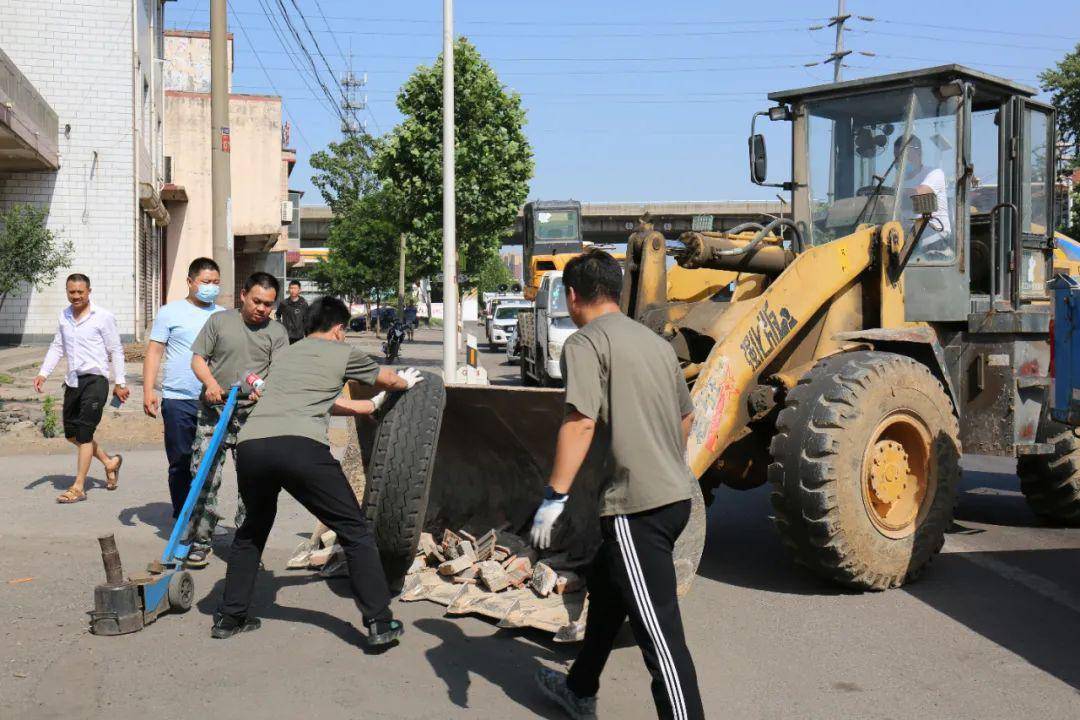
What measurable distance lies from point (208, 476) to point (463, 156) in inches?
799

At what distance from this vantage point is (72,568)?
284 inches

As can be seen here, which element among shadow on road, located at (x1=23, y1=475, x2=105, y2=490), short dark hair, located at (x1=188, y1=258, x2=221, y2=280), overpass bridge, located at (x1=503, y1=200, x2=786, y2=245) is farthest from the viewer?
overpass bridge, located at (x1=503, y1=200, x2=786, y2=245)

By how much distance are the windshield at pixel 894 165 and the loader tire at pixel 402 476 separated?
388 cm

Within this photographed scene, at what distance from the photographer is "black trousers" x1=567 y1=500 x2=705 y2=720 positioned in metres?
4.14

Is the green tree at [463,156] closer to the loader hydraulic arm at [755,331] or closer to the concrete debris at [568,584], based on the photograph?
the loader hydraulic arm at [755,331]

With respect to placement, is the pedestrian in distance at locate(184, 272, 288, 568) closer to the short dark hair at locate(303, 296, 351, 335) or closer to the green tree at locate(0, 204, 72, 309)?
the short dark hair at locate(303, 296, 351, 335)

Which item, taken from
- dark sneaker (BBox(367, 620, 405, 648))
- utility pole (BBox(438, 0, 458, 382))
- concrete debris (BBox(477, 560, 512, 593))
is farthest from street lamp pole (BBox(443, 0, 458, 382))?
dark sneaker (BBox(367, 620, 405, 648))

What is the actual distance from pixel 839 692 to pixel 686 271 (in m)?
4.24

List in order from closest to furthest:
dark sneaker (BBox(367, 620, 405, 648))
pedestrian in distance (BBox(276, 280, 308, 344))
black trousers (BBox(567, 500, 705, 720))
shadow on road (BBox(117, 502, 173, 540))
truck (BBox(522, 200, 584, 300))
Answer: black trousers (BBox(567, 500, 705, 720)) < dark sneaker (BBox(367, 620, 405, 648)) < shadow on road (BBox(117, 502, 173, 540)) < pedestrian in distance (BBox(276, 280, 308, 344)) < truck (BBox(522, 200, 584, 300))

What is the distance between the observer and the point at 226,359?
7.42m

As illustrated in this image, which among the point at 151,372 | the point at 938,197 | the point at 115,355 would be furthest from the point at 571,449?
the point at 115,355

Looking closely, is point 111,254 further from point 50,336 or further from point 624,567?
point 624,567

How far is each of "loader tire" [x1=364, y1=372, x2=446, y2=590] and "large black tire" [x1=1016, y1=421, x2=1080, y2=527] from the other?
189 inches

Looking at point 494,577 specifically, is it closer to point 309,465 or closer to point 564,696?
point 309,465
